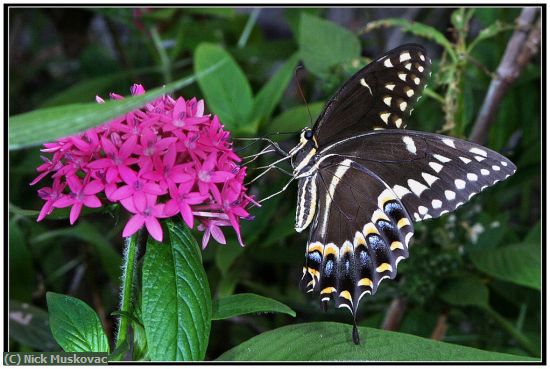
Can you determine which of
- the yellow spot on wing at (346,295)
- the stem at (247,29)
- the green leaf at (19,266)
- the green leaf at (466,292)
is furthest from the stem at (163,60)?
the yellow spot on wing at (346,295)

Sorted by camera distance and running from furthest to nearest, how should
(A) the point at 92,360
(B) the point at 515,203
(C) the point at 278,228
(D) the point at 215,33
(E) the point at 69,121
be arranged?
(B) the point at 515,203, (D) the point at 215,33, (C) the point at 278,228, (A) the point at 92,360, (E) the point at 69,121

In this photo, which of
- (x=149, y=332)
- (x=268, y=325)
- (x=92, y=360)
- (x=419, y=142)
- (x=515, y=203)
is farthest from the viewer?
(x=515, y=203)

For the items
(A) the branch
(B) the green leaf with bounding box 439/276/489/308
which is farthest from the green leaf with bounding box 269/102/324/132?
(B) the green leaf with bounding box 439/276/489/308

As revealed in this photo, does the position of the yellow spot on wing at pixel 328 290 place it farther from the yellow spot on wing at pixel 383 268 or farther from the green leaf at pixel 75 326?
the green leaf at pixel 75 326

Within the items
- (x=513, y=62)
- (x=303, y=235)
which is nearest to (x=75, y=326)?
(x=303, y=235)

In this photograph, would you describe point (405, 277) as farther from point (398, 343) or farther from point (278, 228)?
point (398, 343)

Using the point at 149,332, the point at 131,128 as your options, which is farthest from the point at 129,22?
the point at 149,332

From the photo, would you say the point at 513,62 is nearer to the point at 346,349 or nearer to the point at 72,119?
the point at 346,349
